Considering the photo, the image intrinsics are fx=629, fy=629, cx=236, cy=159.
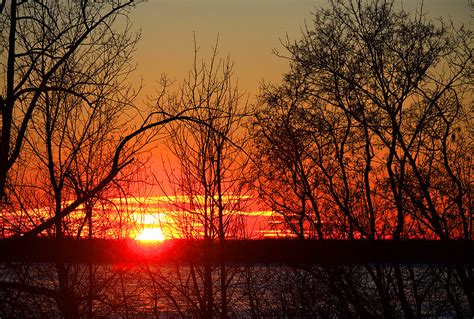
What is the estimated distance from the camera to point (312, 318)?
20.8 m

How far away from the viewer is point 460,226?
19.0 meters

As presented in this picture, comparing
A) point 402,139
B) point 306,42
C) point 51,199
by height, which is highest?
point 306,42

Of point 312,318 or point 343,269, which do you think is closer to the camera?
point 343,269

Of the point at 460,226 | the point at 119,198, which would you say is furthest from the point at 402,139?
the point at 119,198

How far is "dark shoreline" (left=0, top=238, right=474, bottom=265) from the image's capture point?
18438 mm

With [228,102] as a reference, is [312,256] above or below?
below

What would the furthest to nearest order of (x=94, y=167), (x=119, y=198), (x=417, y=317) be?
(x=94, y=167) < (x=417, y=317) < (x=119, y=198)

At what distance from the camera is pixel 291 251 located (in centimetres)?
2022

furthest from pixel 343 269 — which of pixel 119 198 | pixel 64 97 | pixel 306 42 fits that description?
pixel 119 198

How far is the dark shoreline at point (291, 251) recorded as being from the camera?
18.4 m

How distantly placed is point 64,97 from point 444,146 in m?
11.4

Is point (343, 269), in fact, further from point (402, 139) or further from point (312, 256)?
point (402, 139)

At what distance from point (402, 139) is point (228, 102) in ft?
17.3

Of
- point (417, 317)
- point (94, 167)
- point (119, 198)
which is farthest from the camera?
point (94, 167)
